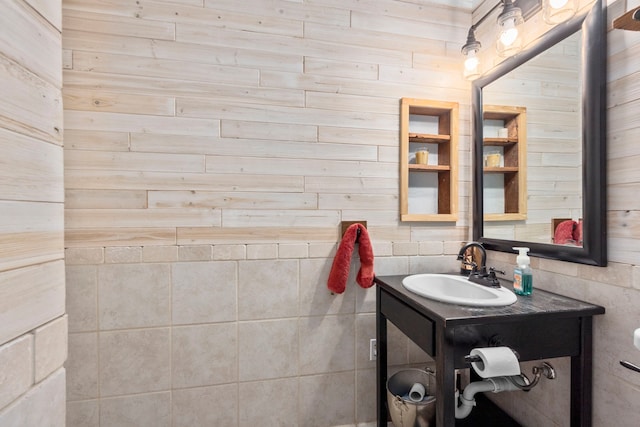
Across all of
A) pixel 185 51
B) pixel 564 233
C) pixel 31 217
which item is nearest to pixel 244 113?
pixel 185 51

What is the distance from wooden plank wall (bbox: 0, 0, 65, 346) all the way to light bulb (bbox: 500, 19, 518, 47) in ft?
5.38

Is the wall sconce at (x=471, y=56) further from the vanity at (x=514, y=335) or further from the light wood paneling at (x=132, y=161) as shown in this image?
the light wood paneling at (x=132, y=161)

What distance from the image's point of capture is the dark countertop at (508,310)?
1083mm

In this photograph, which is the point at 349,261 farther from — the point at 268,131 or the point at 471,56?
the point at 471,56

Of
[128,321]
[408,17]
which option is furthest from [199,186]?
[408,17]

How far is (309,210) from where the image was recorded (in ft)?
5.50

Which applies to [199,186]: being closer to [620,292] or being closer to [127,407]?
[127,407]

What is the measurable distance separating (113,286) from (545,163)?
2.02m

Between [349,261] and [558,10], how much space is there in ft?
4.37

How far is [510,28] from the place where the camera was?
1.44 metres

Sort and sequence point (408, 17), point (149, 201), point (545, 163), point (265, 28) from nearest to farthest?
1. point (545, 163)
2. point (149, 201)
3. point (265, 28)
4. point (408, 17)

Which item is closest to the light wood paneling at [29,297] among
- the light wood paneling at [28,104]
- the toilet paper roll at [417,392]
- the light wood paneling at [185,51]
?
the light wood paneling at [28,104]

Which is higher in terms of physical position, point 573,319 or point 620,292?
point 620,292

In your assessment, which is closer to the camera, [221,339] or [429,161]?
[221,339]
